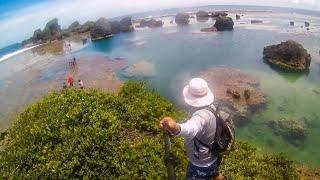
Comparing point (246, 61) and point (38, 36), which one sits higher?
point (38, 36)

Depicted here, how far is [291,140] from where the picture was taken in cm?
3600

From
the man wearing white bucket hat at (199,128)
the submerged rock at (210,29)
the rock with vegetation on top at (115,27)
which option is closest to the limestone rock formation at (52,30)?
the rock with vegetation on top at (115,27)

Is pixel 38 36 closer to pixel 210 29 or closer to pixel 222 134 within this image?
pixel 210 29

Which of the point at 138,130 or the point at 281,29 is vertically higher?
the point at 138,130

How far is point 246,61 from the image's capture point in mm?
58594

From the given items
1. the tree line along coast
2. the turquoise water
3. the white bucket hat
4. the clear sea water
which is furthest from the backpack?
the tree line along coast

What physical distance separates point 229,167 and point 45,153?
8590mm

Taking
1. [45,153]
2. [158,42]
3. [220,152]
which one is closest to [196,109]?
[220,152]

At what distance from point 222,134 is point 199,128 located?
887mm

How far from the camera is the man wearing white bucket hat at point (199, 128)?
28.8 ft

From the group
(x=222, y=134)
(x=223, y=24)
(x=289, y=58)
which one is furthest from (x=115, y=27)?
(x=222, y=134)

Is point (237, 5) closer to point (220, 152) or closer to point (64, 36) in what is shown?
point (64, 36)

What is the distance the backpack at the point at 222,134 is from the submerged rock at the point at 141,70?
141ft

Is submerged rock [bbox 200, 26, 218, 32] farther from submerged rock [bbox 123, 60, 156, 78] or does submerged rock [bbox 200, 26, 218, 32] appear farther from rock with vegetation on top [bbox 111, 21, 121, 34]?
submerged rock [bbox 123, 60, 156, 78]
